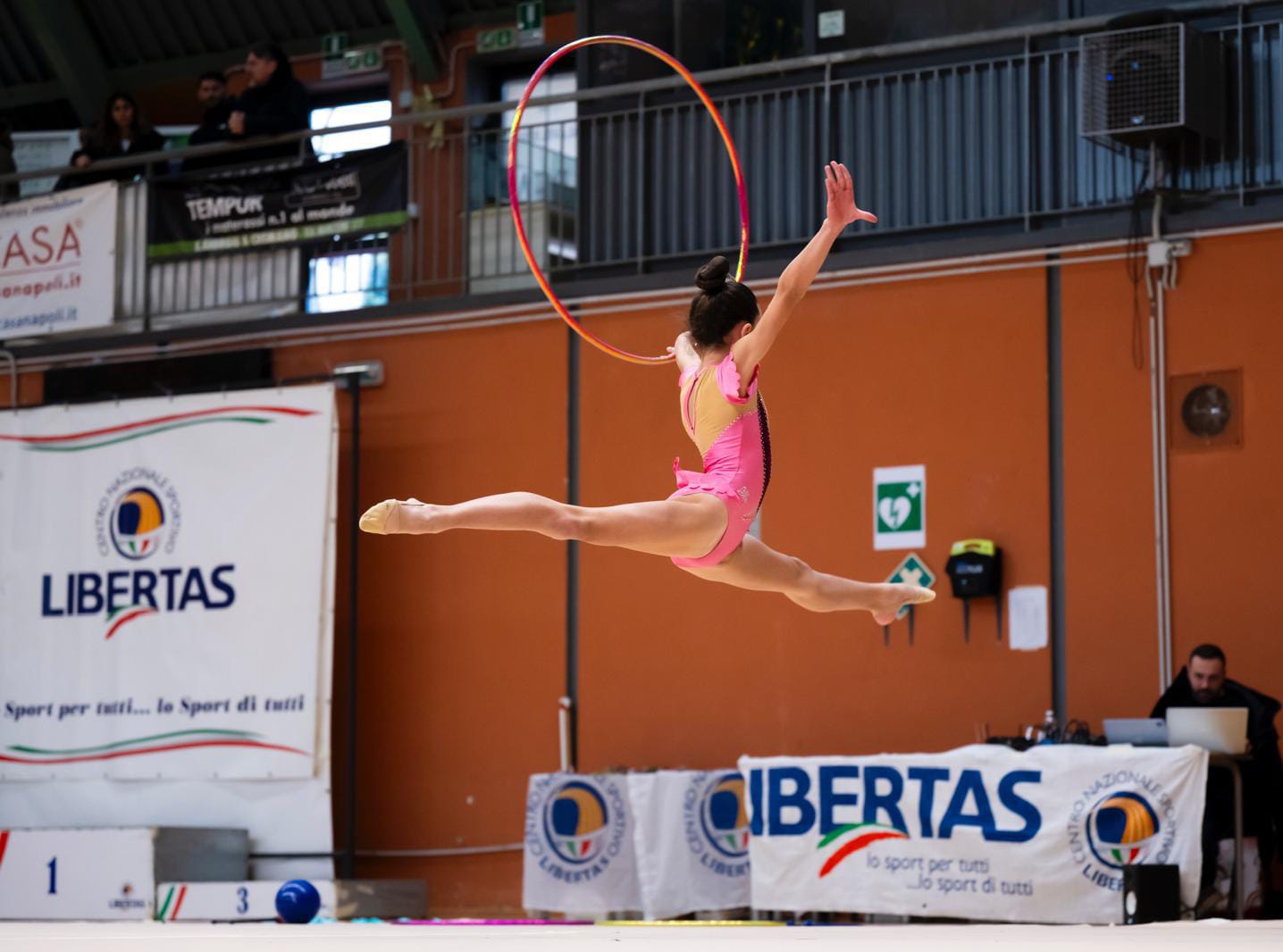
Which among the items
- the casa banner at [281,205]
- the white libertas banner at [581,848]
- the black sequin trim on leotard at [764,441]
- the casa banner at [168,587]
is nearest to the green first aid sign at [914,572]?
the white libertas banner at [581,848]

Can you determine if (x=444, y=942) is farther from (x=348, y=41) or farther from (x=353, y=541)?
(x=348, y=41)

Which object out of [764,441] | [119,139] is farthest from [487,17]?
[764,441]

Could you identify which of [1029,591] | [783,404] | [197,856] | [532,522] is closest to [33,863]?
[197,856]

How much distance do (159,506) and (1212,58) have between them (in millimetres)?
6538

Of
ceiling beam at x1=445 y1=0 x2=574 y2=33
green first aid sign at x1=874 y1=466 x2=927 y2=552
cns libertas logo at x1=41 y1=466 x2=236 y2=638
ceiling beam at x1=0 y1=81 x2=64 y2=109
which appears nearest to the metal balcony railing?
ceiling beam at x1=445 y1=0 x2=574 y2=33

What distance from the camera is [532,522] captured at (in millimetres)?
5227

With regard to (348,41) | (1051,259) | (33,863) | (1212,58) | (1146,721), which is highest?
(348,41)

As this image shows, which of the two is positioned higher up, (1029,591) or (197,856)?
(1029,591)

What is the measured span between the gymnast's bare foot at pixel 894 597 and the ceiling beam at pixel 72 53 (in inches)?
376

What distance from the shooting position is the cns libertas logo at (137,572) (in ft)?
36.0

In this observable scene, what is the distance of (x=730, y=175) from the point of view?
10.7m

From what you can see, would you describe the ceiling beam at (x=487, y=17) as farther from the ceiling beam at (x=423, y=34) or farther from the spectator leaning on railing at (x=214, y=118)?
the spectator leaning on railing at (x=214, y=118)

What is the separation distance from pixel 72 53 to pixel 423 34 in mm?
2864

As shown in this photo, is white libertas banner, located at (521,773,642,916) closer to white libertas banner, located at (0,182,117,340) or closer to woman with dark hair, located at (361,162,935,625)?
woman with dark hair, located at (361,162,935,625)
